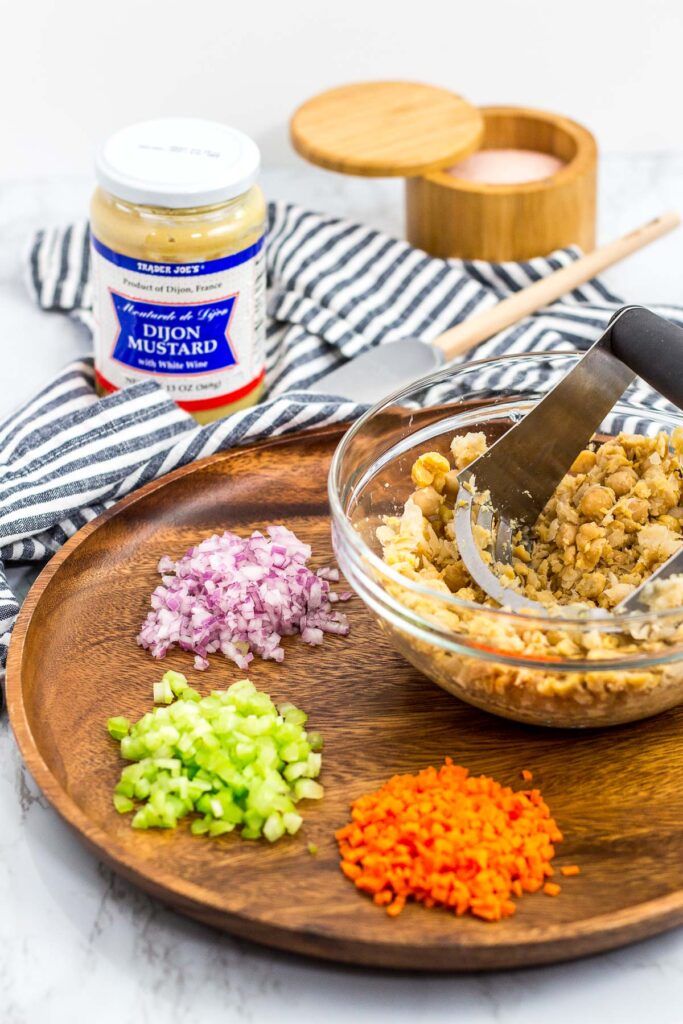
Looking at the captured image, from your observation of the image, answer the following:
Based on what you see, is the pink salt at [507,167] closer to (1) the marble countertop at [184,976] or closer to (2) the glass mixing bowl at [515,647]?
(2) the glass mixing bowl at [515,647]

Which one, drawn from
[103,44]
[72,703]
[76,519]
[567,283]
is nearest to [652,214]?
[567,283]

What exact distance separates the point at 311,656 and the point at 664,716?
342 millimetres

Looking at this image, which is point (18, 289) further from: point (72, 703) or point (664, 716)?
point (664, 716)

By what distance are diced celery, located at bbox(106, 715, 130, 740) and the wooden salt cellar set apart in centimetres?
99

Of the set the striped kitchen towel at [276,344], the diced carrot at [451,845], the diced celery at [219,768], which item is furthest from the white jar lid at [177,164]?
the diced carrot at [451,845]

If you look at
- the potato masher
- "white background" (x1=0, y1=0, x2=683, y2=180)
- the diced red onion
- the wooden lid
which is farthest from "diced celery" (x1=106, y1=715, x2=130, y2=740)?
"white background" (x1=0, y1=0, x2=683, y2=180)

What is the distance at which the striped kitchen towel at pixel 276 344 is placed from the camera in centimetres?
154

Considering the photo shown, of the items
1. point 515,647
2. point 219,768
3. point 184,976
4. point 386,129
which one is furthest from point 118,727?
point 386,129

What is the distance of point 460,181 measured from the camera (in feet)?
6.45

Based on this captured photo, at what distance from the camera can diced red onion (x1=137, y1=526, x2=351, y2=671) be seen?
1.35 meters

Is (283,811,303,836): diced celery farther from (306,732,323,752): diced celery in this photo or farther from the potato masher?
the potato masher

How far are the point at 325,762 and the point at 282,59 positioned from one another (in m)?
1.41

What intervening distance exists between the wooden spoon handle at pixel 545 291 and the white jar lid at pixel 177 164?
14.8 inches

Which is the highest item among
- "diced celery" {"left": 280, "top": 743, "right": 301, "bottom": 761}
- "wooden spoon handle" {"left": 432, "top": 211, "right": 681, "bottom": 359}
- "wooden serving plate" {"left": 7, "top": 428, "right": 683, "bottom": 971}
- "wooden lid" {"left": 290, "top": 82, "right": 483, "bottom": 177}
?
"wooden lid" {"left": 290, "top": 82, "right": 483, "bottom": 177}
